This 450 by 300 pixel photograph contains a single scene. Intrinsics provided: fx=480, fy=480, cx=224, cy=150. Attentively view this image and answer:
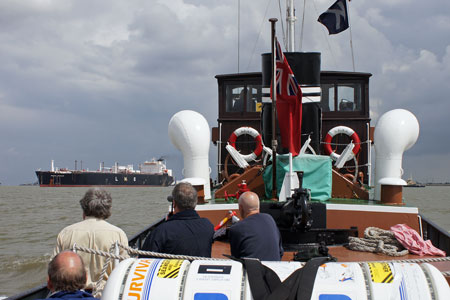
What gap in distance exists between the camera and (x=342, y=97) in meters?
11.3

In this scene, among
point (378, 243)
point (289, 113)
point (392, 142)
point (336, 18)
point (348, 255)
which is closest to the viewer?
point (348, 255)

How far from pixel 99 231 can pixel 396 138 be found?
20.2 ft

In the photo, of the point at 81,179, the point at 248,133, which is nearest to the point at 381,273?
the point at 248,133

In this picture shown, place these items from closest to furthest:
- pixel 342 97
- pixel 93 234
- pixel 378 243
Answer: pixel 93 234
pixel 378 243
pixel 342 97

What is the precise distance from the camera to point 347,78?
11203 millimetres

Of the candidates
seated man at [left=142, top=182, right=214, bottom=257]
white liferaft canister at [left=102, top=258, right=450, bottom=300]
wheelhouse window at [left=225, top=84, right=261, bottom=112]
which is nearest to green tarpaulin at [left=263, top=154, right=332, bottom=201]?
wheelhouse window at [left=225, top=84, right=261, bottom=112]

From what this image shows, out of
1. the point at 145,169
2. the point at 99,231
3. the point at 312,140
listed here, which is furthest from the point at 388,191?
the point at 145,169

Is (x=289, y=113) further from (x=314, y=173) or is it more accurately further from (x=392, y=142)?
(x=392, y=142)

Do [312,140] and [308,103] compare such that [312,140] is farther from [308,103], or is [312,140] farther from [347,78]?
[347,78]

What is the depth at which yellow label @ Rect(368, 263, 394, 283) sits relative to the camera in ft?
9.14

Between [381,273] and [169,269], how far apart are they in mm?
1270

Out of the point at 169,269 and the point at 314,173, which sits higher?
the point at 314,173

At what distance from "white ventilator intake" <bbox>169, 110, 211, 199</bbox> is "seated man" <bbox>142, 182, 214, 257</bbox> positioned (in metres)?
4.29

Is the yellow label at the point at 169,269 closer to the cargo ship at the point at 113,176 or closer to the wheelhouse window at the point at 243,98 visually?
the wheelhouse window at the point at 243,98
